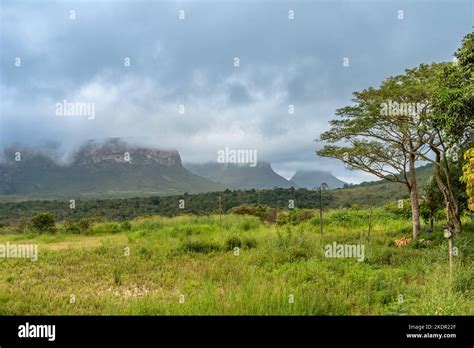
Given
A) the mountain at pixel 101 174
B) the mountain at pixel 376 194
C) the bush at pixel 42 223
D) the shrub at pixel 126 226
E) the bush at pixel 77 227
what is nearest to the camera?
the bush at pixel 42 223

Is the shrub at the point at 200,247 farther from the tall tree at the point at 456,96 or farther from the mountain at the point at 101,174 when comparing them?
the mountain at the point at 101,174

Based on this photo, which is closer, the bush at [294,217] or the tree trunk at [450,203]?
the tree trunk at [450,203]

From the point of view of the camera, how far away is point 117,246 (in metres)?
12.5

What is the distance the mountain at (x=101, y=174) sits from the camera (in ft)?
309

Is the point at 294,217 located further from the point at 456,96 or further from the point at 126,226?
the point at 456,96

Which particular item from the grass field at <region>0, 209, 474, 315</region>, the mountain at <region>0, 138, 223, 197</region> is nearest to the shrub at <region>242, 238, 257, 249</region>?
the grass field at <region>0, 209, 474, 315</region>

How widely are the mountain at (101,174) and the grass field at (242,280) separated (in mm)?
77950

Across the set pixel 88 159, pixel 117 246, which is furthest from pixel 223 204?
pixel 88 159

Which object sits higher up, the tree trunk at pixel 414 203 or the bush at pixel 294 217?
the tree trunk at pixel 414 203

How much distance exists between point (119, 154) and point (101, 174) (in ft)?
56.2

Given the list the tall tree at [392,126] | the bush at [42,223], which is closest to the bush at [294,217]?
the tall tree at [392,126]

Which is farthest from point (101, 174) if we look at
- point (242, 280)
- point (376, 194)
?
point (242, 280)

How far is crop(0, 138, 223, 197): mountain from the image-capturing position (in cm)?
9419

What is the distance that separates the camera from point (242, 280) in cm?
678
